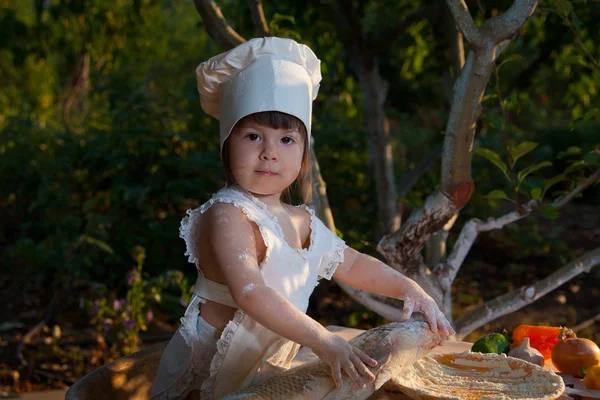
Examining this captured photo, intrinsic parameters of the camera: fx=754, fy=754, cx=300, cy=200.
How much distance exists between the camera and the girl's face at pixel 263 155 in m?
1.68

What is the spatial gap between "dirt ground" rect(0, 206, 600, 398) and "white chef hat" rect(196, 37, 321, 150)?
2100 millimetres

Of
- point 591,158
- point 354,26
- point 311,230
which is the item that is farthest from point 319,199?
point 354,26

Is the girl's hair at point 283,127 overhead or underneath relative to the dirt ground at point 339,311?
overhead

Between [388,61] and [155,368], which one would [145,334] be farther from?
[388,61]

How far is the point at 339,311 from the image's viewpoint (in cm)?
420

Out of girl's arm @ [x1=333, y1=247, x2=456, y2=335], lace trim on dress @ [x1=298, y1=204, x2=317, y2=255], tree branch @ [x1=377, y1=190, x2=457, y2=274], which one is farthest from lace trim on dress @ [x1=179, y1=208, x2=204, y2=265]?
tree branch @ [x1=377, y1=190, x2=457, y2=274]

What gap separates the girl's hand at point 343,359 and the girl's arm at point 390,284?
271 mm

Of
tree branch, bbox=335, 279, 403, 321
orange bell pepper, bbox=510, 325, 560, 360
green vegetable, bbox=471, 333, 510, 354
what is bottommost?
tree branch, bbox=335, 279, 403, 321

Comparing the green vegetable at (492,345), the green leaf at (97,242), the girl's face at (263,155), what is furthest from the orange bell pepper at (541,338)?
the green leaf at (97,242)

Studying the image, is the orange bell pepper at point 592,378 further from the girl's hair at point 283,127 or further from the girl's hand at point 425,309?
the girl's hair at point 283,127

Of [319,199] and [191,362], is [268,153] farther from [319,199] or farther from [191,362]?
[319,199]

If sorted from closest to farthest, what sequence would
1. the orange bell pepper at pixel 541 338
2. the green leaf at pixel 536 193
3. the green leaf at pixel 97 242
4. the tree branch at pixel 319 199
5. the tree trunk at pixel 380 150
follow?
1. the orange bell pepper at pixel 541 338
2. the green leaf at pixel 536 193
3. the tree branch at pixel 319 199
4. the tree trunk at pixel 380 150
5. the green leaf at pixel 97 242

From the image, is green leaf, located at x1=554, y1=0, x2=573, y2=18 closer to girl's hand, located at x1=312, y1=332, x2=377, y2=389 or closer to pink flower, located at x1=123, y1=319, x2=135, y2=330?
girl's hand, located at x1=312, y1=332, x2=377, y2=389

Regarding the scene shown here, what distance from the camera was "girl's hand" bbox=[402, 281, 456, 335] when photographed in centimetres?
167
